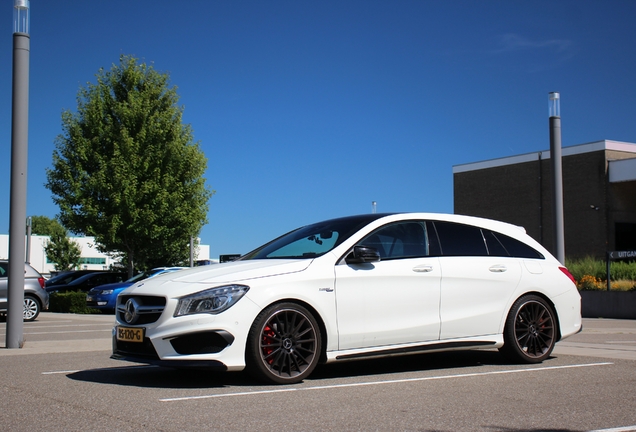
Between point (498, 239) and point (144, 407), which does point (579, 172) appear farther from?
point (144, 407)

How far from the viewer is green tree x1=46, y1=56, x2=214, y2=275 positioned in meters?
29.8

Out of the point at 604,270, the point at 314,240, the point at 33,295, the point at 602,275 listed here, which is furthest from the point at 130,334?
the point at 604,270

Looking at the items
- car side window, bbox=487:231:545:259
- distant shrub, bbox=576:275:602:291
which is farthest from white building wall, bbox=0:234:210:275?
car side window, bbox=487:231:545:259

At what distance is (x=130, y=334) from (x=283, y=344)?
4.62 ft

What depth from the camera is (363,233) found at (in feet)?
24.9

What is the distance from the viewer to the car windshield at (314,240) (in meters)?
7.52

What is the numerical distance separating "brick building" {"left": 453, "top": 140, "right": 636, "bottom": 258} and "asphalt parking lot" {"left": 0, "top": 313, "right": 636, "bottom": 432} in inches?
1337

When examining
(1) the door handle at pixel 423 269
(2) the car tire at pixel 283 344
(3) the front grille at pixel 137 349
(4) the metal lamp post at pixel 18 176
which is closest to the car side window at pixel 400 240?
(1) the door handle at pixel 423 269

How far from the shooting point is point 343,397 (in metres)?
6.14

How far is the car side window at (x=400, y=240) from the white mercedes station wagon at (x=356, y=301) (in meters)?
0.01

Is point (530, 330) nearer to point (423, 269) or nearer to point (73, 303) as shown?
point (423, 269)

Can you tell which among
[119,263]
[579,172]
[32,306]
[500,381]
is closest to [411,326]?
[500,381]

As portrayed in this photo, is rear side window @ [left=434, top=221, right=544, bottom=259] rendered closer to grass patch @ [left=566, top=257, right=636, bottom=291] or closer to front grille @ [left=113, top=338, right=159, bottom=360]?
front grille @ [left=113, top=338, right=159, bottom=360]

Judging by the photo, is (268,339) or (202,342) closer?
(202,342)
